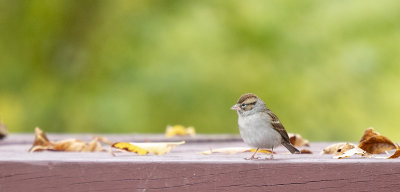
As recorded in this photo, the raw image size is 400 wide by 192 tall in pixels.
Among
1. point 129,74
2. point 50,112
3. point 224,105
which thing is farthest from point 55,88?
point 224,105

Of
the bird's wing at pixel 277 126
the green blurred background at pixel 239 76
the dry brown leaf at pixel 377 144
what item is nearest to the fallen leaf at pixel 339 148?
the dry brown leaf at pixel 377 144

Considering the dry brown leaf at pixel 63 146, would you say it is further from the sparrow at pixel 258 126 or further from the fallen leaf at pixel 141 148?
the sparrow at pixel 258 126

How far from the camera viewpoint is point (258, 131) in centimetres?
249

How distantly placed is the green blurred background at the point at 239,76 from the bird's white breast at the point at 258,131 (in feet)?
11.7

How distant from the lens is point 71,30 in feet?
22.7

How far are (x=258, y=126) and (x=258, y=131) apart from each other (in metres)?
0.03

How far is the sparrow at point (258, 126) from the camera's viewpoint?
2.47 metres
